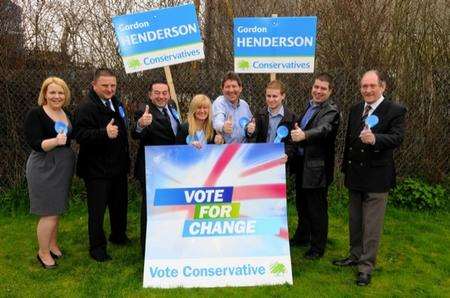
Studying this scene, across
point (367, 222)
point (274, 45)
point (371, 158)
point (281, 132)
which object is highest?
point (274, 45)

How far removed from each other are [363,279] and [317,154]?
126 cm

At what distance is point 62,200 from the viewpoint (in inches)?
185

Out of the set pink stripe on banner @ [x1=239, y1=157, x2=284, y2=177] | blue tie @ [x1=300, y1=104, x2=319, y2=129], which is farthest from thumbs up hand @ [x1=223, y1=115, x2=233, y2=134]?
blue tie @ [x1=300, y1=104, x2=319, y2=129]

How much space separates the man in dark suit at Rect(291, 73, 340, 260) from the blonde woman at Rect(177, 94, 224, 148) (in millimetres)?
784

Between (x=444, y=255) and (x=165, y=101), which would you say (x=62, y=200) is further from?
(x=444, y=255)

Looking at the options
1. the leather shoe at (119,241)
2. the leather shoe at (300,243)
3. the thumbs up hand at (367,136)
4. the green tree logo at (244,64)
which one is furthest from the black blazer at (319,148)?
the leather shoe at (119,241)

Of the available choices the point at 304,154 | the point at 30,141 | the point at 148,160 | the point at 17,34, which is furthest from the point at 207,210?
the point at 17,34

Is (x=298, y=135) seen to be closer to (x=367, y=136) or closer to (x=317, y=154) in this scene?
(x=317, y=154)

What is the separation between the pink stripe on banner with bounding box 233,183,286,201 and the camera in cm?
445

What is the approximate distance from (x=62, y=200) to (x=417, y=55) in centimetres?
578

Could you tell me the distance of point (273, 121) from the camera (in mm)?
4758

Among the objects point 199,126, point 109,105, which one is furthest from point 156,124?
point 109,105

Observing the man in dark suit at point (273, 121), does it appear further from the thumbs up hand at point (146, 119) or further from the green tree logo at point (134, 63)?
the green tree logo at point (134, 63)

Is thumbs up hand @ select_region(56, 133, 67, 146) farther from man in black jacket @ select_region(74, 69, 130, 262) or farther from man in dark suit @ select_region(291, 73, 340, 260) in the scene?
man in dark suit @ select_region(291, 73, 340, 260)
